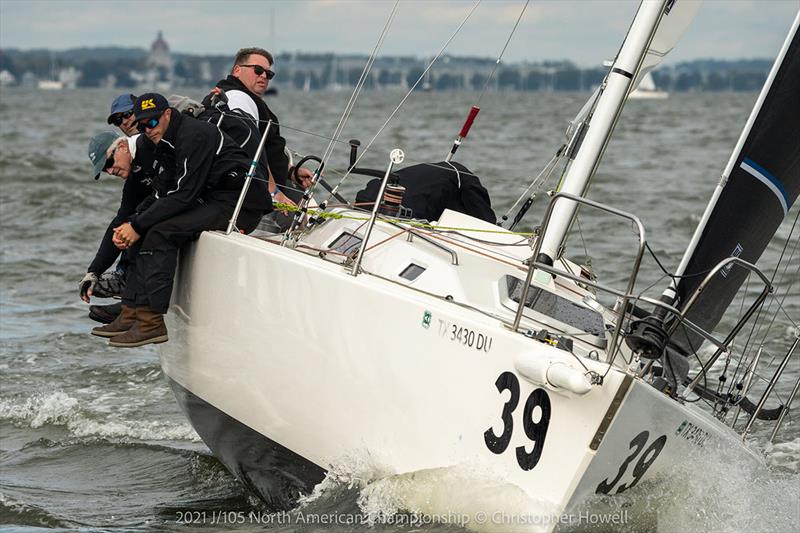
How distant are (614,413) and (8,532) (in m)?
2.74

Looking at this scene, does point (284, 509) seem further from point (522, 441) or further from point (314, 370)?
point (522, 441)

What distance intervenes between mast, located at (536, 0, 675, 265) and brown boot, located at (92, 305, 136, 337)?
75.6 inches

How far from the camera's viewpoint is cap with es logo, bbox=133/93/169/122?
539cm

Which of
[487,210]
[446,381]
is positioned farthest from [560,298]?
[487,210]

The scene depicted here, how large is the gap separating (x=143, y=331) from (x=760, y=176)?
287cm

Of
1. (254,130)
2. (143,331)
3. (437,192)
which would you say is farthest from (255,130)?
(143,331)

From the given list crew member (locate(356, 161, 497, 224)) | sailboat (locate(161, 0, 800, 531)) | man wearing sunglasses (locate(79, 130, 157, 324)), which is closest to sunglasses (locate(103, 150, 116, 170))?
man wearing sunglasses (locate(79, 130, 157, 324))

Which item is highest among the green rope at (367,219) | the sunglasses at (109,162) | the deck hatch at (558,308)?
the sunglasses at (109,162)

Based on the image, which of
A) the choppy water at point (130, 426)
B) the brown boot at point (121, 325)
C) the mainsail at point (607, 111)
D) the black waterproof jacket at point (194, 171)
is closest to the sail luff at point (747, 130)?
the mainsail at point (607, 111)

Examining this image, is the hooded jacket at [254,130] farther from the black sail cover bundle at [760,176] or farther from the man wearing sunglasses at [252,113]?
the black sail cover bundle at [760,176]

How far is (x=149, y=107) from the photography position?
5.39 m

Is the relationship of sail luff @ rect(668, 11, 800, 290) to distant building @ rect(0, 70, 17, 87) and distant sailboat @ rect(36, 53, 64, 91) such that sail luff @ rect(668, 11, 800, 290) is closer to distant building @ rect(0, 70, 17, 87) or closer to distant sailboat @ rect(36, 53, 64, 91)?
distant building @ rect(0, 70, 17, 87)

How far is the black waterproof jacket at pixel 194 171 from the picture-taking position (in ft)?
17.9

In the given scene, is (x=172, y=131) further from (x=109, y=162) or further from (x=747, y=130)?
(x=747, y=130)
